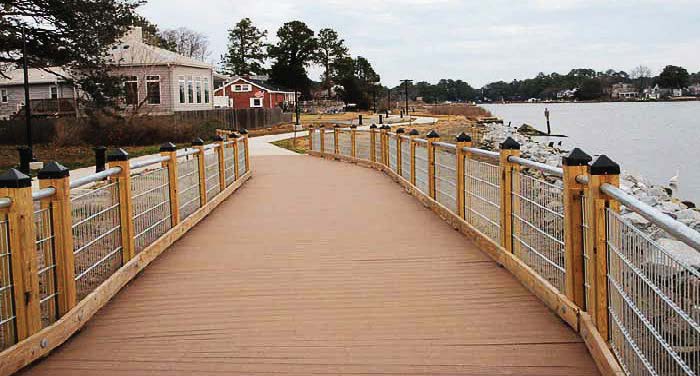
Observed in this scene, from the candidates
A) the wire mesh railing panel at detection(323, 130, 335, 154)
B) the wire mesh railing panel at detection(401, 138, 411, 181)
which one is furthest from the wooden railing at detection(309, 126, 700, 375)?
the wire mesh railing panel at detection(323, 130, 335, 154)

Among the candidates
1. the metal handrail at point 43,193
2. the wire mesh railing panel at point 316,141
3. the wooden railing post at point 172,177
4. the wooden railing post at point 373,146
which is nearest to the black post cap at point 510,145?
the metal handrail at point 43,193

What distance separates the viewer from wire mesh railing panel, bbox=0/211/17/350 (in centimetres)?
514

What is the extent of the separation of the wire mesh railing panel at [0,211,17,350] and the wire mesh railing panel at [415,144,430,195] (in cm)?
889

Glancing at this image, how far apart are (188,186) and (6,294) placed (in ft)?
→ 22.0

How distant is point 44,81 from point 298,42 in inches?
1789

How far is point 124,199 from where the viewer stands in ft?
26.2

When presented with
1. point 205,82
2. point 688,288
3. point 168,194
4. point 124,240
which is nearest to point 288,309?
point 124,240

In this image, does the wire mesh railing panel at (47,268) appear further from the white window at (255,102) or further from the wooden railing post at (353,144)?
the white window at (255,102)

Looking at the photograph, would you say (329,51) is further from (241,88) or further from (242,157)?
(242,157)

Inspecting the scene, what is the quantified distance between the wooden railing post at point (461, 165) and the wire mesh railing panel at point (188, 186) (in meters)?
3.79

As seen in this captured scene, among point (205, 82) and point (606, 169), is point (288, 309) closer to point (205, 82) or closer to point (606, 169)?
point (606, 169)

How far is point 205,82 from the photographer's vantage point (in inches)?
2063

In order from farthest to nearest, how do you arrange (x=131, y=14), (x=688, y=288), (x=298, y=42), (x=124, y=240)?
(x=298, y=42) → (x=131, y=14) → (x=124, y=240) → (x=688, y=288)

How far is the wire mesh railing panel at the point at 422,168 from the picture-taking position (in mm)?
13637
